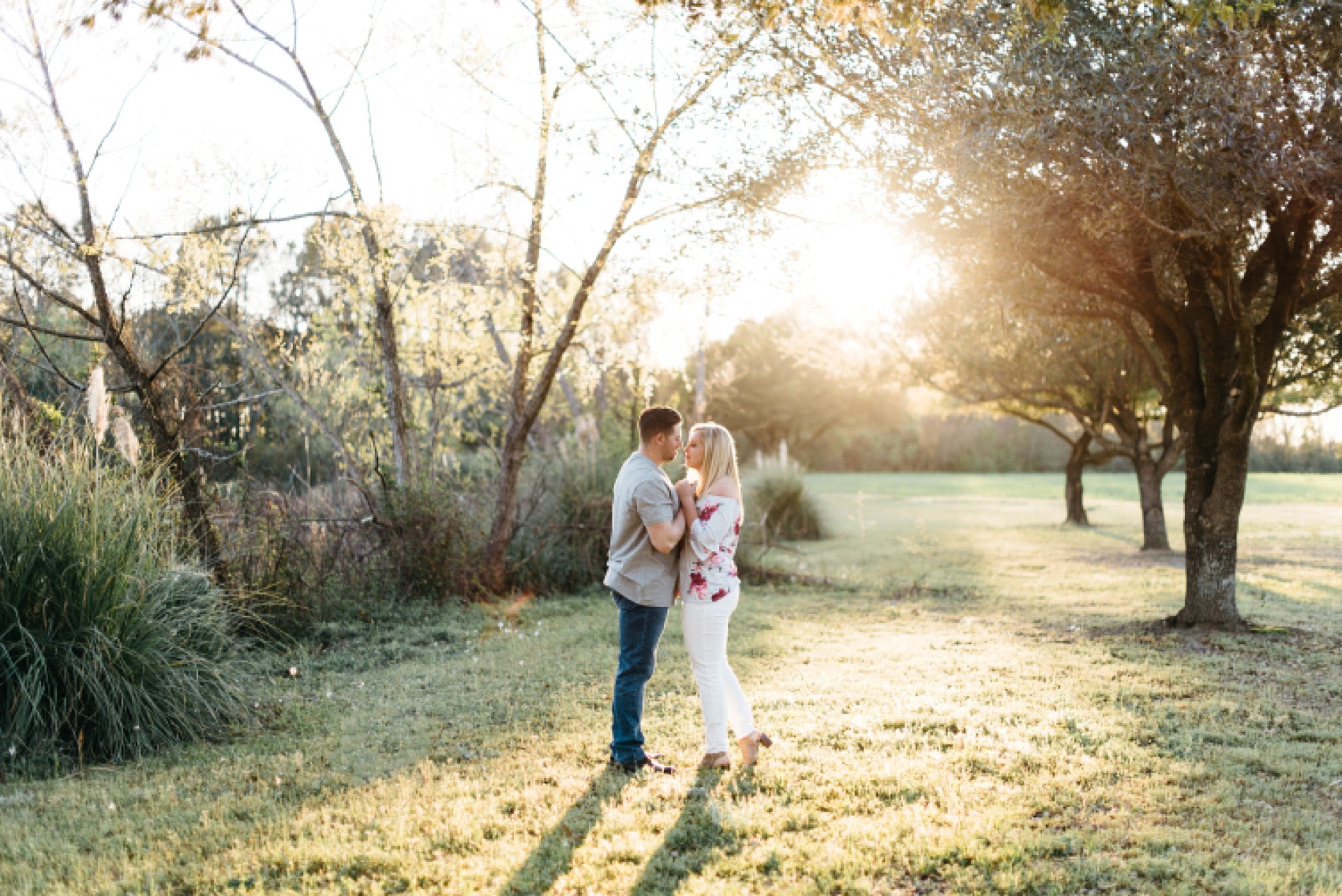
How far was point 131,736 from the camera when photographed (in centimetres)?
545

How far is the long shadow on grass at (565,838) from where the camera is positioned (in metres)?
3.74

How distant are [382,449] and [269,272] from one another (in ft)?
20.7

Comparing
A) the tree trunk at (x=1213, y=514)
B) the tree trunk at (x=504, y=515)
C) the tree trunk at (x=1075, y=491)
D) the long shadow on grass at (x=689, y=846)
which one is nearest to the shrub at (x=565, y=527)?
the tree trunk at (x=504, y=515)

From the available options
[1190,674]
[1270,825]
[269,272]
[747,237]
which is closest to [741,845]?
[1270,825]

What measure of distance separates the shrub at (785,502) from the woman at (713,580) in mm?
14359

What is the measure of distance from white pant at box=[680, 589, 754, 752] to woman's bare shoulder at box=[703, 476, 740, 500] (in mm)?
473

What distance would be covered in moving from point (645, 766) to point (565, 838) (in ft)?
3.34

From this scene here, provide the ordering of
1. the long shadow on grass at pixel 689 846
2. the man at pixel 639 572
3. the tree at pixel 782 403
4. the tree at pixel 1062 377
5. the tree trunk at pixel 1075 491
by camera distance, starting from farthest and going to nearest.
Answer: the tree at pixel 782 403 → the tree trunk at pixel 1075 491 → the tree at pixel 1062 377 → the man at pixel 639 572 → the long shadow on grass at pixel 689 846

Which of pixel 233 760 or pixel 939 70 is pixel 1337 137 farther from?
pixel 233 760

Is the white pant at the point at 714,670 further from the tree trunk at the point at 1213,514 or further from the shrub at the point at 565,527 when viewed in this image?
the shrub at the point at 565,527

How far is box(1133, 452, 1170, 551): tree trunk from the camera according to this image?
55.4ft

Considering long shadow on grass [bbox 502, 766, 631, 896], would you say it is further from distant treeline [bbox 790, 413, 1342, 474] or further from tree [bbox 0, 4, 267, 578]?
distant treeline [bbox 790, 413, 1342, 474]

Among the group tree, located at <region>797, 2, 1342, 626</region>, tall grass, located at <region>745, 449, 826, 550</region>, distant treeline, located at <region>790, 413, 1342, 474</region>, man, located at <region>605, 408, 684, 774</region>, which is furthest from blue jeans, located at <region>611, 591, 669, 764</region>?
distant treeline, located at <region>790, 413, 1342, 474</region>

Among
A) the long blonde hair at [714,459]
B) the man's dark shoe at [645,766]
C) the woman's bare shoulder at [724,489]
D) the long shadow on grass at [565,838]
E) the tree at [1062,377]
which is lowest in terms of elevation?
the long shadow on grass at [565,838]
